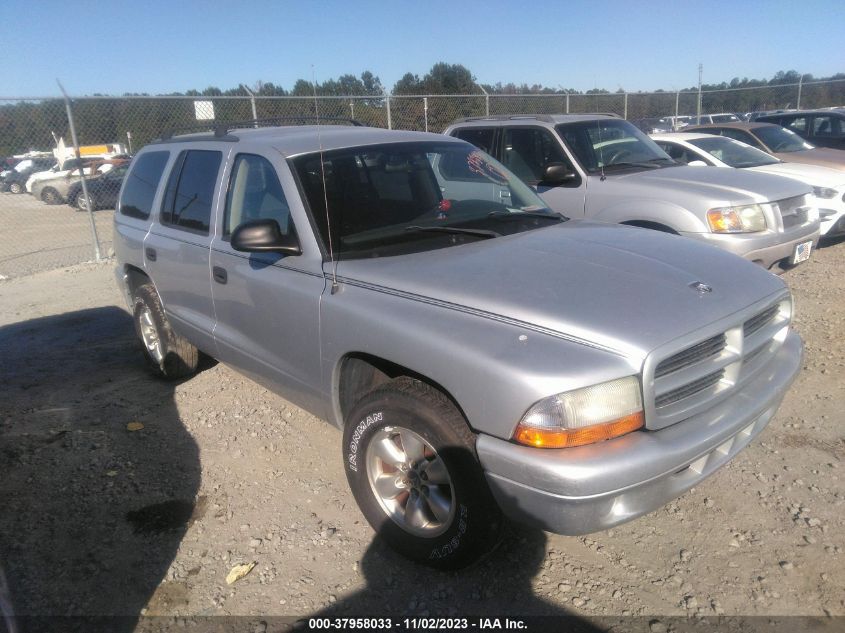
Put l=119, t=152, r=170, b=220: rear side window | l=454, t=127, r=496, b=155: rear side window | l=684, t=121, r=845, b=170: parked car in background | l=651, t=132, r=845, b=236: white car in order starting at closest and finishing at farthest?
l=119, t=152, r=170, b=220: rear side window, l=454, t=127, r=496, b=155: rear side window, l=651, t=132, r=845, b=236: white car, l=684, t=121, r=845, b=170: parked car in background

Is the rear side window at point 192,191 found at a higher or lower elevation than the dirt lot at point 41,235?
higher

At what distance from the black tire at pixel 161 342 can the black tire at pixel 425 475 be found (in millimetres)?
2436

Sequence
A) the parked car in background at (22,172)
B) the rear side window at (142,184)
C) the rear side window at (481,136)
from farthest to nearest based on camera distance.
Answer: the parked car in background at (22,172) < the rear side window at (481,136) < the rear side window at (142,184)

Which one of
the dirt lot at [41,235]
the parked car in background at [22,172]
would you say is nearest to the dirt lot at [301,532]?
the dirt lot at [41,235]

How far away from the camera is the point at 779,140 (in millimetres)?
11133

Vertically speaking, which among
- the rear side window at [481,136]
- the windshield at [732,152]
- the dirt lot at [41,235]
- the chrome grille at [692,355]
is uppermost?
the rear side window at [481,136]

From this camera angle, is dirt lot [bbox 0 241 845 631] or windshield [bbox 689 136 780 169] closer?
dirt lot [bbox 0 241 845 631]

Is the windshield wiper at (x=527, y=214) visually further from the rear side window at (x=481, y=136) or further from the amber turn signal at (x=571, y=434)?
the rear side window at (x=481, y=136)

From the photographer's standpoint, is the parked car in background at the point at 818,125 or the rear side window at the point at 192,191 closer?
the rear side window at the point at 192,191

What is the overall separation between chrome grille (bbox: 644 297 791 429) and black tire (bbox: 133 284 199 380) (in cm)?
367

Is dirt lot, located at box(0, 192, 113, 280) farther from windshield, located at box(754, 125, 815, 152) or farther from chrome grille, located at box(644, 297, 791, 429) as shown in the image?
windshield, located at box(754, 125, 815, 152)

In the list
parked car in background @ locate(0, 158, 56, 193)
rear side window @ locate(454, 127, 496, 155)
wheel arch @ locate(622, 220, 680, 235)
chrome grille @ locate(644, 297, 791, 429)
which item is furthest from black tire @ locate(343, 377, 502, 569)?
parked car in background @ locate(0, 158, 56, 193)

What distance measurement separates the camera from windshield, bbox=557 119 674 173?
674cm

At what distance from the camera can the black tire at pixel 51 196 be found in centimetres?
1845
